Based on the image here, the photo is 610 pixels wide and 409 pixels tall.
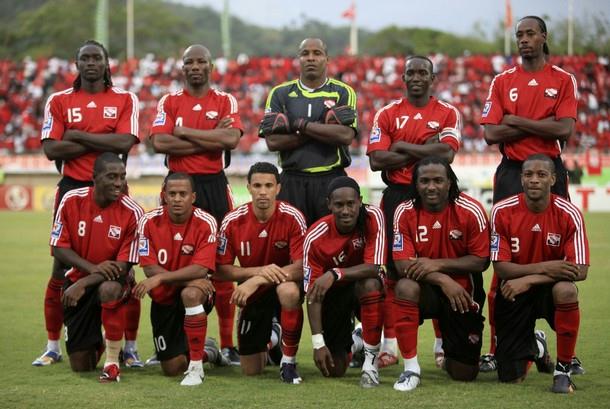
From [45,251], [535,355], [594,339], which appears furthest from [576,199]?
[535,355]

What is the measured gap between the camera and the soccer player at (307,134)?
25.5 feet

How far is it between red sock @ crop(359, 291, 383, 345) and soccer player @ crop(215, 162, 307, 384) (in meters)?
0.50

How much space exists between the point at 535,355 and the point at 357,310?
53.1 inches

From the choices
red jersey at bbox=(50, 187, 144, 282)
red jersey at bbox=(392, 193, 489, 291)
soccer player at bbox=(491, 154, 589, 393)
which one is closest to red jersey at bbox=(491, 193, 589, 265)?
soccer player at bbox=(491, 154, 589, 393)

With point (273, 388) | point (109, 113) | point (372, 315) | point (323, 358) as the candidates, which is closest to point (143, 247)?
point (109, 113)

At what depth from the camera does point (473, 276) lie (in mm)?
7008

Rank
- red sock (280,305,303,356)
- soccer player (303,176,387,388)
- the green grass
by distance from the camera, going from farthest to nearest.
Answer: red sock (280,305,303,356) → soccer player (303,176,387,388) → the green grass

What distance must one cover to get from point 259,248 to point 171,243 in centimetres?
63

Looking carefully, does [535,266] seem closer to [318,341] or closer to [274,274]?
[318,341]

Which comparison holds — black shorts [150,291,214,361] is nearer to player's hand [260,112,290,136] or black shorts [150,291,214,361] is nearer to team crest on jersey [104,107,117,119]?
player's hand [260,112,290,136]

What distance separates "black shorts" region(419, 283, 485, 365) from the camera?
6.90 meters

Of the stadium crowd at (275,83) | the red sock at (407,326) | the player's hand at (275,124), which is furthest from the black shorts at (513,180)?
the stadium crowd at (275,83)

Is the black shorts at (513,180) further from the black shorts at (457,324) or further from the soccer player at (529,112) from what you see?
the black shorts at (457,324)

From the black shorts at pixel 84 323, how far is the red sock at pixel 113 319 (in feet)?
0.56
